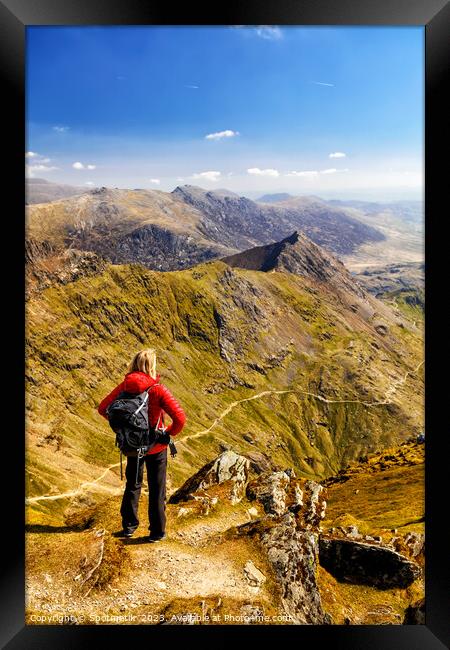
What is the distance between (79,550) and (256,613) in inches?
145

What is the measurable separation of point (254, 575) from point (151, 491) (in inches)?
106

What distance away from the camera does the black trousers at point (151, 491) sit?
885 cm

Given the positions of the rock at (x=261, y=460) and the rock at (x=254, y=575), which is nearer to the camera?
the rock at (x=254, y=575)

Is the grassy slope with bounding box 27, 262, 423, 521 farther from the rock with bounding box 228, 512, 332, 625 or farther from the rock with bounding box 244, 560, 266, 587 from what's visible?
the rock with bounding box 244, 560, 266, 587

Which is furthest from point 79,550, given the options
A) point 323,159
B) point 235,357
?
point 235,357

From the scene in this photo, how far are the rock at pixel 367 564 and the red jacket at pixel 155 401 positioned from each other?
4.71m

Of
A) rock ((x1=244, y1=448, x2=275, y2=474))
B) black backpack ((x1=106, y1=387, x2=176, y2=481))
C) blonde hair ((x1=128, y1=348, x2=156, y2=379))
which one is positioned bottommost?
rock ((x1=244, y1=448, x2=275, y2=474))

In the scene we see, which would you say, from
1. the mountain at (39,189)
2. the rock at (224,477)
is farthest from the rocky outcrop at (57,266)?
the rock at (224,477)

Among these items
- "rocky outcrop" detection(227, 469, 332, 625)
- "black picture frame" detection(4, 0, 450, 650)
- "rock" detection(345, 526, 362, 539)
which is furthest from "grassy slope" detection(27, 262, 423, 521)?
"rock" detection(345, 526, 362, 539)

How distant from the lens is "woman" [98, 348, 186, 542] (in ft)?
28.0

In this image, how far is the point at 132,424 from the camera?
27.8 ft

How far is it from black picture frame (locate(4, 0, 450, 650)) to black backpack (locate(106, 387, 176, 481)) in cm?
232

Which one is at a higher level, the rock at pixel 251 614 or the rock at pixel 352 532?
the rock at pixel 352 532

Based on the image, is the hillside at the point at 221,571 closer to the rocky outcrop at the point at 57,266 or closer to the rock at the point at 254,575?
the rock at the point at 254,575
